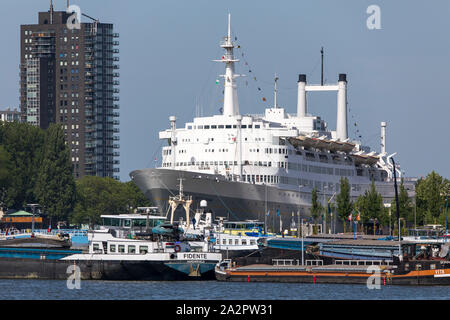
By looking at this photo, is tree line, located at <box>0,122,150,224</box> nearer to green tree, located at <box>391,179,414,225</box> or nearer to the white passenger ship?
the white passenger ship

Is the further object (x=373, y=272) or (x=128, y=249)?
(x=128, y=249)

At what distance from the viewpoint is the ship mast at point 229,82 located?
524ft

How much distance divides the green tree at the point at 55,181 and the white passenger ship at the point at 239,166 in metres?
24.5

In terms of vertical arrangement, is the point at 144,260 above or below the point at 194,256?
below

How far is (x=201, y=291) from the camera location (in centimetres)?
7531

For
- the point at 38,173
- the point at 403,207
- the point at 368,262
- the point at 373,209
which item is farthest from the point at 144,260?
the point at 38,173

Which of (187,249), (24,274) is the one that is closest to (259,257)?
(187,249)

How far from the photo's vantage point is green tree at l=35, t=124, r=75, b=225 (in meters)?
181

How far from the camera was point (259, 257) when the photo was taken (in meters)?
97.8

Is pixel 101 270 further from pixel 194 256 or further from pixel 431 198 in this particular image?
pixel 431 198

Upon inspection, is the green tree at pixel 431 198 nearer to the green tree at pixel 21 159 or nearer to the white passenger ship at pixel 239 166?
the white passenger ship at pixel 239 166

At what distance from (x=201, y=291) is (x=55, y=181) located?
109m
